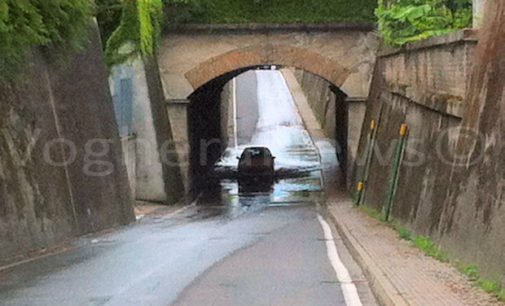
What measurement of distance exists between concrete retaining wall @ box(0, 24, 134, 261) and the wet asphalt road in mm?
603

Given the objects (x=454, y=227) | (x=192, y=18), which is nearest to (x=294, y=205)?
(x=192, y=18)

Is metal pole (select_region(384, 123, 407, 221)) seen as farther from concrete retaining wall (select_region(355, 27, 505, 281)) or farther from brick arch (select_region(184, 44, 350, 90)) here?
A: brick arch (select_region(184, 44, 350, 90))

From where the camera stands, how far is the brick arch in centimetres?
2780

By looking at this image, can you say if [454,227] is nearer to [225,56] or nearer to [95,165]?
[95,165]

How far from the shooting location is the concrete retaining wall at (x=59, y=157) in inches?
546

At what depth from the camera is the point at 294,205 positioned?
1130 inches

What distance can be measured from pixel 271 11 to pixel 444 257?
60.2 ft

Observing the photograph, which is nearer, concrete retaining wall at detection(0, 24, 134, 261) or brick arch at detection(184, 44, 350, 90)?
concrete retaining wall at detection(0, 24, 134, 261)

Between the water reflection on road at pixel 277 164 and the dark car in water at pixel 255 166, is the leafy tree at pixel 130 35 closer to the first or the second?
the water reflection on road at pixel 277 164

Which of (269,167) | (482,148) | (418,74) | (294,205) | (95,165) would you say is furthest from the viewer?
(269,167)

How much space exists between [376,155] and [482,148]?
12868 millimetres

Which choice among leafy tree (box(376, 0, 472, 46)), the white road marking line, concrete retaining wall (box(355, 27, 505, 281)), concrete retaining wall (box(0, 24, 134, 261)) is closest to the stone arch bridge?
concrete retaining wall (box(355, 27, 505, 281))

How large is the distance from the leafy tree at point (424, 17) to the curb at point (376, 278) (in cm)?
580

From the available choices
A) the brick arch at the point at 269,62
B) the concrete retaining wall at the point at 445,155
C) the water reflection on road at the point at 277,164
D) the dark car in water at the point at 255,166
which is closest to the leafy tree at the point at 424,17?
the concrete retaining wall at the point at 445,155
